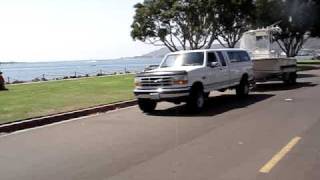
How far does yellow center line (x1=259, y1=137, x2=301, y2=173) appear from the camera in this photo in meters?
7.84

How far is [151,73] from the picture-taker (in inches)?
632

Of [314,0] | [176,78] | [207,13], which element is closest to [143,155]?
[176,78]

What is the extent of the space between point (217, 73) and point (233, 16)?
23287 mm

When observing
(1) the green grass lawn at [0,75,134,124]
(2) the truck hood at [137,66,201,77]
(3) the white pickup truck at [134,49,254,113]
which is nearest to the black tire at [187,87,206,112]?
(3) the white pickup truck at [134,49,254,113]

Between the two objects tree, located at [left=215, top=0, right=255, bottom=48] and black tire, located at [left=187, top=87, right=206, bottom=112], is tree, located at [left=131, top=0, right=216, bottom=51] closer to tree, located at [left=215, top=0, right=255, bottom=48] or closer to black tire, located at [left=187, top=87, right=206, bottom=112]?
tree, located at [left=215, top=0, right=255, bottom=48]

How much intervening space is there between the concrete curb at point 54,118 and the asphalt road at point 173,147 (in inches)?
21.6

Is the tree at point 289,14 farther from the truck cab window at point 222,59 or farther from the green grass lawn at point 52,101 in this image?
the truck cab window at point 222,59

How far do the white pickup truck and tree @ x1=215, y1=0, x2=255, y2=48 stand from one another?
766 inches

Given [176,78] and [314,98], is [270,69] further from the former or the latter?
[176,78]

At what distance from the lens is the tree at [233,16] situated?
38438mm

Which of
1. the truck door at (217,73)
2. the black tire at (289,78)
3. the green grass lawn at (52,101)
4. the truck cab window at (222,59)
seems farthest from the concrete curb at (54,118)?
the black tire at (289,78)

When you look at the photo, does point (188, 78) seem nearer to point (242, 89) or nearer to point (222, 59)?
point (222, 59)

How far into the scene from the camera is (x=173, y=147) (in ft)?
32.2

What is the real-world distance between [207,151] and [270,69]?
16.2m
